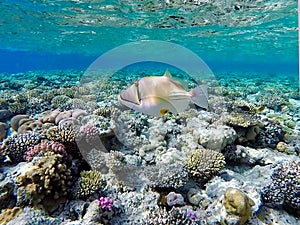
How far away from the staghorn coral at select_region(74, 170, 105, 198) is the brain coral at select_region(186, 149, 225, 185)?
5.71ft

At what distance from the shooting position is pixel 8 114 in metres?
7.46

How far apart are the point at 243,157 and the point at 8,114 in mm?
7493

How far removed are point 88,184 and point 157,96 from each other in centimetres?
238

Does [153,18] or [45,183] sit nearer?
[45,183]

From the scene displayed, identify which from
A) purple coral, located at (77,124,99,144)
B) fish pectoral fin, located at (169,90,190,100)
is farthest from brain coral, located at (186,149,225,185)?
fish pectoral fin, located at (169,90,190,100)

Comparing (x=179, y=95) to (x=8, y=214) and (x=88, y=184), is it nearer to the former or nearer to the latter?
(x=88, y=184)

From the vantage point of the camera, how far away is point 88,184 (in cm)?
382

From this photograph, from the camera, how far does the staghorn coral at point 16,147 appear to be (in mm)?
4367

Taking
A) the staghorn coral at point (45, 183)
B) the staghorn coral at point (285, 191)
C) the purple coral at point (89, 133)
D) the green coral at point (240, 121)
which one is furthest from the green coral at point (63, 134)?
the staghorn coral at point (285, 191)

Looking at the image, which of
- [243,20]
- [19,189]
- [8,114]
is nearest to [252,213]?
[19,189]

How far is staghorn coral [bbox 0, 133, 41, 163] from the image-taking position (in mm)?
4367

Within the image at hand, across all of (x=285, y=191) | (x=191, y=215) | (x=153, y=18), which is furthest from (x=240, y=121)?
(x=153, y=18)

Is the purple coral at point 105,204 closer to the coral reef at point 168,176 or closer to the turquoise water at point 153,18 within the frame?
the coral reef at point 168,176

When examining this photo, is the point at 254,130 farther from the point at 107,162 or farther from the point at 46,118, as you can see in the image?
the point at 46,118
